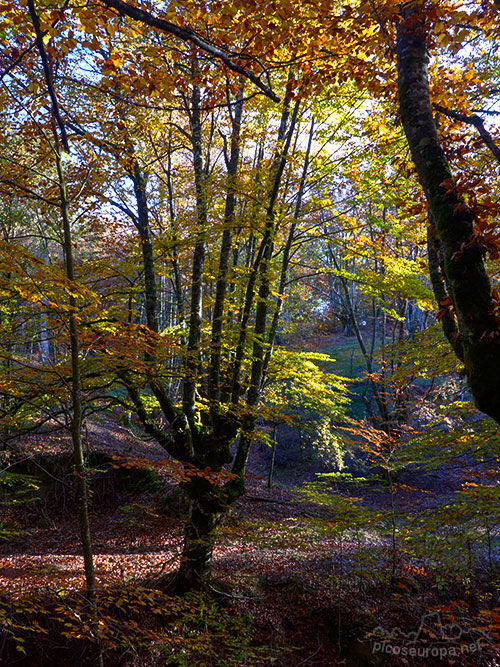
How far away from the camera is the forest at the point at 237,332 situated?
275cm

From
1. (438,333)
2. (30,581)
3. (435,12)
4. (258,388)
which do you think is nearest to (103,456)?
(30,581)

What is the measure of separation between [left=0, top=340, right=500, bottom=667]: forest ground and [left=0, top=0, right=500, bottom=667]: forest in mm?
51

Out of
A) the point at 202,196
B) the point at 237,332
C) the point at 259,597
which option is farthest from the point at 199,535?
the point at 202,196

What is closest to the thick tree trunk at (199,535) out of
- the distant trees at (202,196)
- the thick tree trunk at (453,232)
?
the distant trees at (202,196)

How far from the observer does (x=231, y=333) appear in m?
6.39

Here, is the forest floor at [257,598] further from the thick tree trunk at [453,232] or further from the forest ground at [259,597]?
the thick tree trunk at [453,232]

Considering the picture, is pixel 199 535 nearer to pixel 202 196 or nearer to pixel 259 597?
pixel 259 597

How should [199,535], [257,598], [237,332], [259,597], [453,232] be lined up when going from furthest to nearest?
[237,332], [199,535], [259,597], [257,598], [453,232]

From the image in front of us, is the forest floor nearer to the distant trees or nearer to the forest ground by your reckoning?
the forest ground

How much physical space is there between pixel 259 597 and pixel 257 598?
2.47 feet

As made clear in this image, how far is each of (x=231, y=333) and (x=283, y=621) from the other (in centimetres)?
491

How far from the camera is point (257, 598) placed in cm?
502

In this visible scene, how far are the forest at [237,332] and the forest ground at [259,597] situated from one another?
5 cm

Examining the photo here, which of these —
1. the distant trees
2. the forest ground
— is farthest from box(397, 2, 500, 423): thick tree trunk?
the forest ground
